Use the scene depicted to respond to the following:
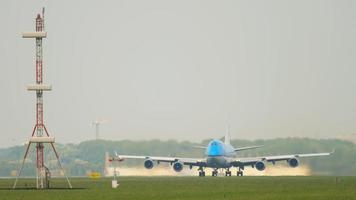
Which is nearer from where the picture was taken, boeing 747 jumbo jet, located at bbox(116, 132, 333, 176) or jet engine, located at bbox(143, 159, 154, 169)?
boeing 747 jumbo jet, located at bbox(116, 132, 333, 176)

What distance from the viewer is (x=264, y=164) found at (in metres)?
138

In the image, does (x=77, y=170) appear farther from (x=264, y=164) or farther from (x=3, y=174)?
(x=264, y=164)

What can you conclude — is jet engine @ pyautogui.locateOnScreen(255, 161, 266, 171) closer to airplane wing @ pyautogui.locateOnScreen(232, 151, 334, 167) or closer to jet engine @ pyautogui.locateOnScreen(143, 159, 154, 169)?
airplane wing @ pyautogui.locateOnScreen(232, 151, 334, 167)

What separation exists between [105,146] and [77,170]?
378 inches

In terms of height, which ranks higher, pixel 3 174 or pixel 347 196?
pixel 3 174

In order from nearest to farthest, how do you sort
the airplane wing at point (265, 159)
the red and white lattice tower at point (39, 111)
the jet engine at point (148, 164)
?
the red and white lattice tower at point (39, 111) → the airplane wing at point (265, 159) → the jet engine at point (148, 164)

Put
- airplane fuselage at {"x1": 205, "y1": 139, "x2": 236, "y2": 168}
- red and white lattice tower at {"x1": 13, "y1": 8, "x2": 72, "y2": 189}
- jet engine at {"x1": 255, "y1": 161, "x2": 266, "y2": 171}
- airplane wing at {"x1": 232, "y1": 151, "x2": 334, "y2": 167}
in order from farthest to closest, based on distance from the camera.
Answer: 1. jet engine at {"x1": 255, "y1": 161, "x2": 266, "y2": 171}
2. airplane fuselage at {"x1": 205, "y1": 139, "x2": 236, "y2": 168}
3. airplane wing at {"x1": 232, "y1": 151, "x2": 334, "y2": 167}
4. red and white lattice tower at {"x1": 13, "y1": 8, "x2": 72, "y2": 189}

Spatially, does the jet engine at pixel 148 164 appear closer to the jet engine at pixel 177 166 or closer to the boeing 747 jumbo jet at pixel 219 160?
the boeing 747 jumbo jet at pixel 219 160

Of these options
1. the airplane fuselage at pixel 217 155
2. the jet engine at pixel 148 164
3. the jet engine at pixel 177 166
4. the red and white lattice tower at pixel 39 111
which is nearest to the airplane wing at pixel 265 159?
the airplane fuselage at pixel 217 155

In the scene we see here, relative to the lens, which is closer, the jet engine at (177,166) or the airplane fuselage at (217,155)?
the airplane fuselage at (217,155)

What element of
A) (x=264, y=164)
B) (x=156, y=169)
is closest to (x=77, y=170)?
(x=156, y=169)

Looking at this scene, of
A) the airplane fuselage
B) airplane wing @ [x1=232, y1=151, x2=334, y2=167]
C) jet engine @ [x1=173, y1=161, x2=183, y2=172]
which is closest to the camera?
airplane wing @ [x1=232, y1=151, x2=334, y2=167]

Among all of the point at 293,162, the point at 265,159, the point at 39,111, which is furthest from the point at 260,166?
the point at 39,111

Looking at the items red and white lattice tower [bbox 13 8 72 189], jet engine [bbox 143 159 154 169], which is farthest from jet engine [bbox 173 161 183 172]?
red and white lattice tower [bbox 13 8 72 189]
